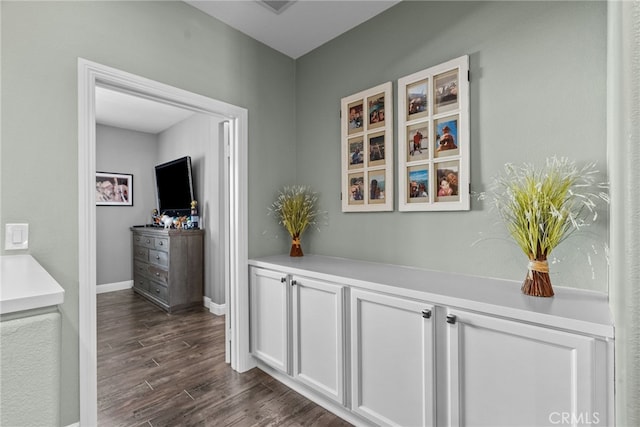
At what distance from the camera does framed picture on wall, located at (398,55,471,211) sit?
1.75 metres

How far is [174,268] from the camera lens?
3.81 metres

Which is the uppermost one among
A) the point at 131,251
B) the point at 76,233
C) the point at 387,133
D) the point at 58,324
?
the point at 387,133

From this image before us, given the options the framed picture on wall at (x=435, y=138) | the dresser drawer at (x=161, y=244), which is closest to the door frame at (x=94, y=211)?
the framed picture on wall at (x=435, y=138)

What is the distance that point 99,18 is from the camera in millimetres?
1712

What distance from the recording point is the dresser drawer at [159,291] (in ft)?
12.5

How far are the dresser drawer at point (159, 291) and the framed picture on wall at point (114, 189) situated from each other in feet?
5.47

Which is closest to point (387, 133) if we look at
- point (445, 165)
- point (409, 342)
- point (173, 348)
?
A: point (445, 165)

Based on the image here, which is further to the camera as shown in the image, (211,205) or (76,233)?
(211,205)

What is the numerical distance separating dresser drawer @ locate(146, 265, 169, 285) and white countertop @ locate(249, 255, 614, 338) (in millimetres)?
2354

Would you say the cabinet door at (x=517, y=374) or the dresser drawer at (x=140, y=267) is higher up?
the cabinet door at (x=517, y=374)

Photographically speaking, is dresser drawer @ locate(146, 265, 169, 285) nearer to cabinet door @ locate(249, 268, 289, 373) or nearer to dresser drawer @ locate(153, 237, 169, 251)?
dresser drawer @ locate(153, 237, 169, 251)

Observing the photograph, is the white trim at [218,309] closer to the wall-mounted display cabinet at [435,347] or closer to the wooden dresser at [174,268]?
the wooden dresser at [174,268]

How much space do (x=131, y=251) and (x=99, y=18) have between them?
4.17m

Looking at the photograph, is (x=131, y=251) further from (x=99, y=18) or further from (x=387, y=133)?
(x=387, y=133)
